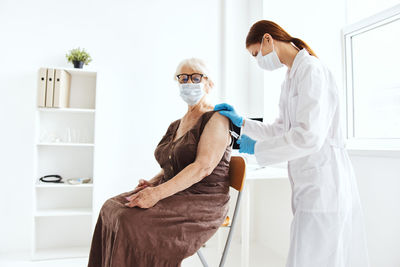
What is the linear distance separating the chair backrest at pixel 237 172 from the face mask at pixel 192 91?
1.26ft

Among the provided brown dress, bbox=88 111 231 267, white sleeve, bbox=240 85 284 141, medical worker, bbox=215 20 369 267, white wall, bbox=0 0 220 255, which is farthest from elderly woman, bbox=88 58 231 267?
white wall, bbox=0 0 220 255

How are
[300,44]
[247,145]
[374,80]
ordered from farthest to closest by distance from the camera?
1. [374,80]
2. [247,145]
3. [300,44]

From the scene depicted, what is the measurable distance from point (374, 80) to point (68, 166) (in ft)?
8.36

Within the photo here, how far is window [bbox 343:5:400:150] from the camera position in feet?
6.56

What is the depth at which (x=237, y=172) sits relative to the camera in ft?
4.64

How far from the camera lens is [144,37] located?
2822 mm

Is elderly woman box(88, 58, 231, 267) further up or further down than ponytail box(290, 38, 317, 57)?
further down

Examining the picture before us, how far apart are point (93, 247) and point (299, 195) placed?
3.12ft

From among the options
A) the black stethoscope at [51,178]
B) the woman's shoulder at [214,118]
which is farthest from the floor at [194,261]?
the woman's shoulder at [214,118]

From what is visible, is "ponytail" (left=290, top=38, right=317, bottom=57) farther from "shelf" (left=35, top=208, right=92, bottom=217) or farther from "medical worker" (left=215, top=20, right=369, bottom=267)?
"shelf" (left=35, top=208, right=92, bottom=217)

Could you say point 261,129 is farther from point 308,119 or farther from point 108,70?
point 108,70

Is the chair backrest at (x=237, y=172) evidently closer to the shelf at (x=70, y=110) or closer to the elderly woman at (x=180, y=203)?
the elderly woman at (x=180, y=203)

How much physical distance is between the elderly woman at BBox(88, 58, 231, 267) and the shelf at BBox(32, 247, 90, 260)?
128cm

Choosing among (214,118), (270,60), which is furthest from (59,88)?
(270,60)
